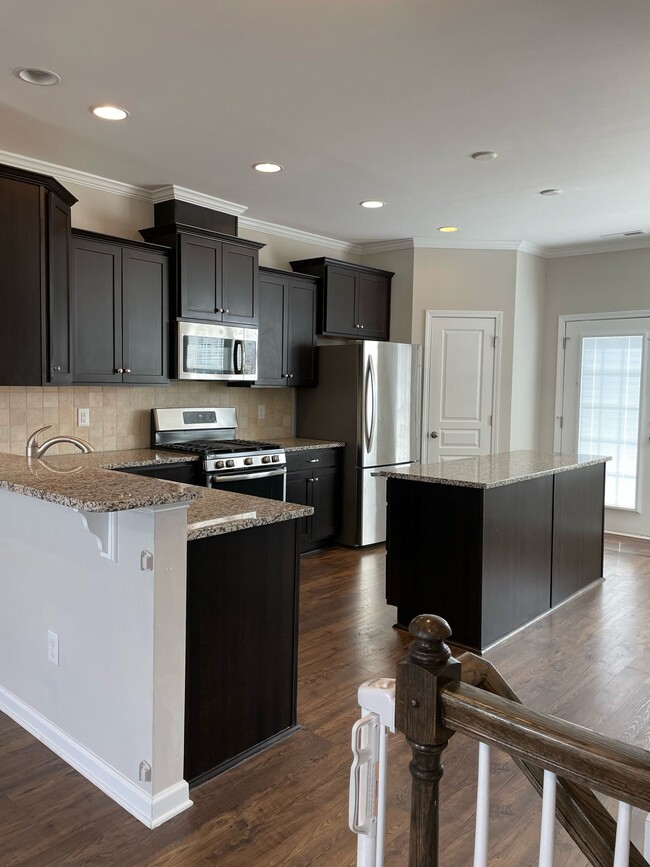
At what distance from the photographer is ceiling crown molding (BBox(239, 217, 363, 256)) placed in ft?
18.1

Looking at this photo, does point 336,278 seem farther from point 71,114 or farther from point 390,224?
point 71,114

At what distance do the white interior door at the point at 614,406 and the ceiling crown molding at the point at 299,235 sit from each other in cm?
229

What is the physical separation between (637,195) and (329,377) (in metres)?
2.70

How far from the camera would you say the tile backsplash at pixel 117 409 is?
4.09 m

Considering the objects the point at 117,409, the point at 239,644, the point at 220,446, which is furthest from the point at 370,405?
the point at 239,644

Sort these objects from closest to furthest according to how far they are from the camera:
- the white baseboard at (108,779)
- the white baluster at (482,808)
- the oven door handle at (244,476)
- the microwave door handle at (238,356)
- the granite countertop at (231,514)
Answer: the white baluster at (482,808)
the white baseboard at (108,779)
the granite countertop at (231,514)
the oven door handle at (244,476)
the microwave door handle at (238,356)

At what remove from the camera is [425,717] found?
100cm

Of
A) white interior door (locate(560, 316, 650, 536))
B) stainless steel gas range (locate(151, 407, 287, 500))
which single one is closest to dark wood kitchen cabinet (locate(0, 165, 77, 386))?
stainless steel gas range (locate(151, 407, 287, 500))

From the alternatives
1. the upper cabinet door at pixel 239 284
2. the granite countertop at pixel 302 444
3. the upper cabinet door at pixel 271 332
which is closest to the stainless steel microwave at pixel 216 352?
the upper cabinet door at pixel 239 284

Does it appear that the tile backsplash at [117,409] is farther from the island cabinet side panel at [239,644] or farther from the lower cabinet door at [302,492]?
the island cabinet side panel at [239,644]

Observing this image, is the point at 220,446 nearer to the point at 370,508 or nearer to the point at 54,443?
the point at 370,508

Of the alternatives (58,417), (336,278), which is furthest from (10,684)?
(336,278)

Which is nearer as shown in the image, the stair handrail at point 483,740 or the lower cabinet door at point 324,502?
the stair handrail at point 483,740

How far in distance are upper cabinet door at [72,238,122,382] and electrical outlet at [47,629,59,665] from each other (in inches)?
79.7
